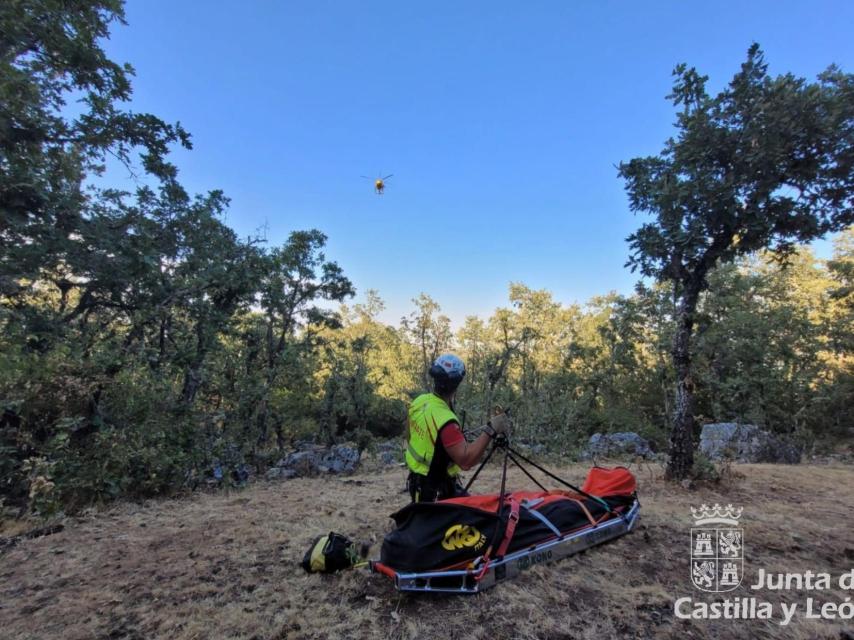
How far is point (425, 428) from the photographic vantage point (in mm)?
2877

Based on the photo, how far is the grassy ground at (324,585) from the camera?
2.24 m

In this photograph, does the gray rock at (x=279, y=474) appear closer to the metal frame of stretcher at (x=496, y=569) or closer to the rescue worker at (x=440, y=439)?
the rescue worker at (x=440, y=439)

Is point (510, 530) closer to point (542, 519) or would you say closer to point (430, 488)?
point (542, 519)

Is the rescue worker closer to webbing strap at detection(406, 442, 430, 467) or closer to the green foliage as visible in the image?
webbing strap at detection(406, 442, 430, 467)

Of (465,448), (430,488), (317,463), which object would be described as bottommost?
(317,463)

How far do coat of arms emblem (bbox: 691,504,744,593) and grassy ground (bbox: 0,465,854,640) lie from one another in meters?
0.08

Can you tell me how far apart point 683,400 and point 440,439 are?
463 centimetres

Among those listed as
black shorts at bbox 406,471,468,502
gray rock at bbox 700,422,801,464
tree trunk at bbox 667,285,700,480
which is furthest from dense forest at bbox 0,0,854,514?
black shorts at bbox 406,471,468,502

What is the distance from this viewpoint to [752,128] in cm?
485

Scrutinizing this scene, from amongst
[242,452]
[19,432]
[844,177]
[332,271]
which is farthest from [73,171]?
[844,177]

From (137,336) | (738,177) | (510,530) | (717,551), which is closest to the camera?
(510,530)

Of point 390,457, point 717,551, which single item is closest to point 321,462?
point 390,457

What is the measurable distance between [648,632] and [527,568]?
0.80 meters

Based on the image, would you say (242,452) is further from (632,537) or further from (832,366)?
(832,366)
